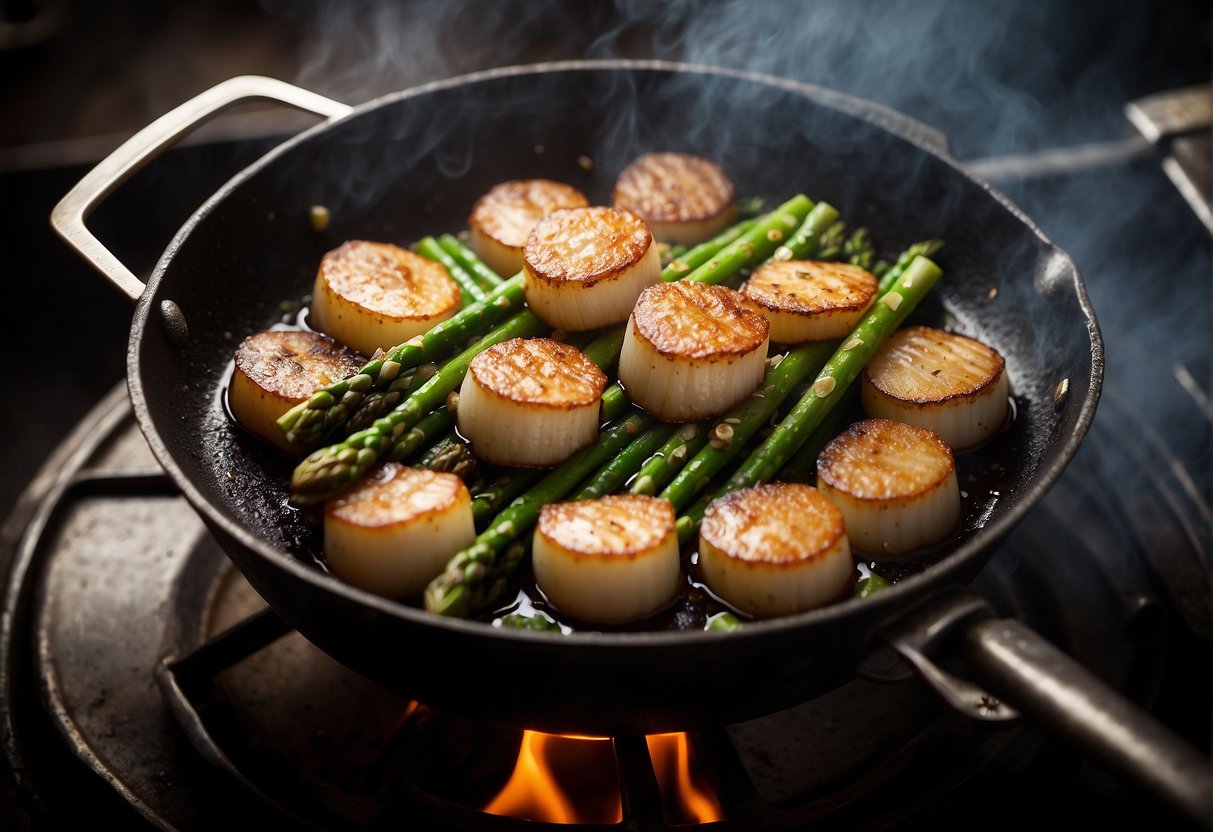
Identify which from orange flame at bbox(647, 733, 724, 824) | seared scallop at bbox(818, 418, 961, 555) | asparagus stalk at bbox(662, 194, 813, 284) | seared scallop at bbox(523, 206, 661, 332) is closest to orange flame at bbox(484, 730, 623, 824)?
orange flame at bbox(647, 733, 724, 824)

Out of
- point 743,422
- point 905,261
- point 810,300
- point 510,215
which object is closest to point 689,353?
point 743,422

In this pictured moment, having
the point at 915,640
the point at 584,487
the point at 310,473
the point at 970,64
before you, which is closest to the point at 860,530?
the point at 915,640

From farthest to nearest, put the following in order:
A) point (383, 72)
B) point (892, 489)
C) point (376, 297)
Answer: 1. point (383, 72)
2. point (376, 297)
3. point (892, 489)

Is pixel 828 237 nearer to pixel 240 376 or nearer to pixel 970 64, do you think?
pixel 240 376

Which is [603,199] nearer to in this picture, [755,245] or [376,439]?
[755,245]

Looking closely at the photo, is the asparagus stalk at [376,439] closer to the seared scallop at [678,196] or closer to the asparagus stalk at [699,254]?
the asparagus stalk at [699,254]

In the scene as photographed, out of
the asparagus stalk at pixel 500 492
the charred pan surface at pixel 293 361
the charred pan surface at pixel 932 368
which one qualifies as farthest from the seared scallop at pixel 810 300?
the charred pan surface at pixel 293 361
